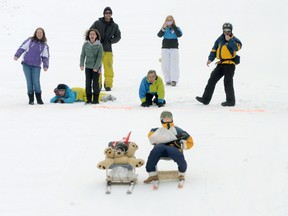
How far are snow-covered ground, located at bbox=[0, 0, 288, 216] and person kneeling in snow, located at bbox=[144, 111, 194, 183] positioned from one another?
21 cm

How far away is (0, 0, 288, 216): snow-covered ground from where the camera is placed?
19.5 ft

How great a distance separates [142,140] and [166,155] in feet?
6.29

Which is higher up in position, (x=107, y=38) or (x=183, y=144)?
(x=107, y=38)

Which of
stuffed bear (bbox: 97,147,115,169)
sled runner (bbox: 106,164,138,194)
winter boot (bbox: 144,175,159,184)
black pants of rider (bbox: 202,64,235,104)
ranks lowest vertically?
winter boot (bbox: 144,175,159,184)

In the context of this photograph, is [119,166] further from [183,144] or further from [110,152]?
[183,144]

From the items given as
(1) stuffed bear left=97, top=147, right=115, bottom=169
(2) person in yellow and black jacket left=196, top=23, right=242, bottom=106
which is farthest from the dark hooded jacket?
(1) stuffed bear left=97, top=147, right=115, bottom=169

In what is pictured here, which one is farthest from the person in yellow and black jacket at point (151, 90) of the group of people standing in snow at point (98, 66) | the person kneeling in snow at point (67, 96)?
the person kneeling in snow at point (67, 96)

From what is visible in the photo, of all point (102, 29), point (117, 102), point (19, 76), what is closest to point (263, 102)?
point (117, 102)

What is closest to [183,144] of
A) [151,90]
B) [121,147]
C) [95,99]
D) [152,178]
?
[152,178]

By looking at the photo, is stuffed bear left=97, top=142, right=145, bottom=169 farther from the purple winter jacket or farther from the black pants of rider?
the purple winter jacket

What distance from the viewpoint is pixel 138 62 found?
1880 cm

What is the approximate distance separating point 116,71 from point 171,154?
36.3 ft

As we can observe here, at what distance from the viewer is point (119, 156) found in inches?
255

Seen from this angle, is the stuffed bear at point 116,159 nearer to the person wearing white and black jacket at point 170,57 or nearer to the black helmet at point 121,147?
the black helmet at point 121,147
